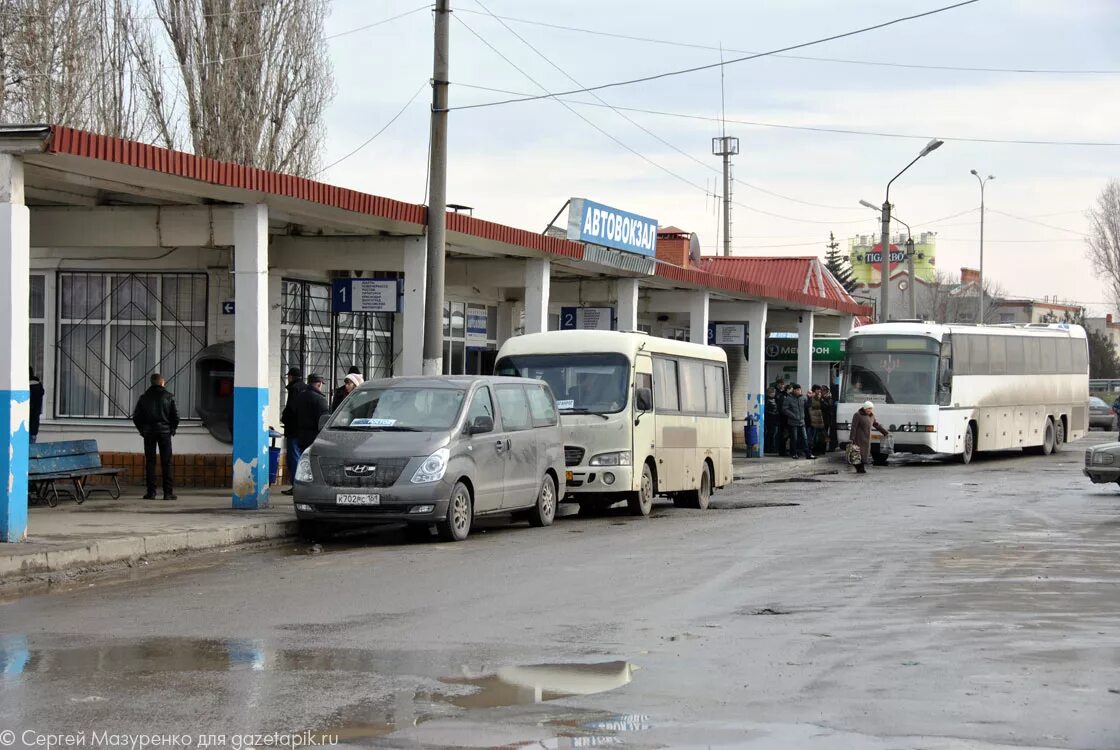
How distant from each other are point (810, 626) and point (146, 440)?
12398 millimetres

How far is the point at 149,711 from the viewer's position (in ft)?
23.2

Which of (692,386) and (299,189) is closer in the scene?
(299,189)

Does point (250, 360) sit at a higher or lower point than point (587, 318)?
lower

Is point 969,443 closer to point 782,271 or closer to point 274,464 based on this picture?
point 274,464

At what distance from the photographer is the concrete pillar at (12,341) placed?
14281mm

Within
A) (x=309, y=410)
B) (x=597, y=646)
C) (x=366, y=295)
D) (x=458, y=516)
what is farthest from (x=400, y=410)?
(x=597, y=646)

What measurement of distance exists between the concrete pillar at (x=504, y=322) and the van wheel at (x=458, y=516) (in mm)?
16488

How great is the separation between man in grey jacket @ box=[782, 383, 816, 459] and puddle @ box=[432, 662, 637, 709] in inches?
1107

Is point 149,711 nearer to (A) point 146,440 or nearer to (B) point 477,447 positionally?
(B) point 477,447

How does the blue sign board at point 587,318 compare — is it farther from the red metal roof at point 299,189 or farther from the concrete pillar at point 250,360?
the concrete pillar at point 250,360

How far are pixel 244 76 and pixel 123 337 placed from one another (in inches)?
570

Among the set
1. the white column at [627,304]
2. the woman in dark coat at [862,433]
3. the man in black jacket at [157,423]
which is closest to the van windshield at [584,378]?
the man in black jacket at [157,423]

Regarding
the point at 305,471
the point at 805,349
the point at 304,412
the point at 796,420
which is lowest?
the point at 305,471

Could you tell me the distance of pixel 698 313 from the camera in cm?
3612
